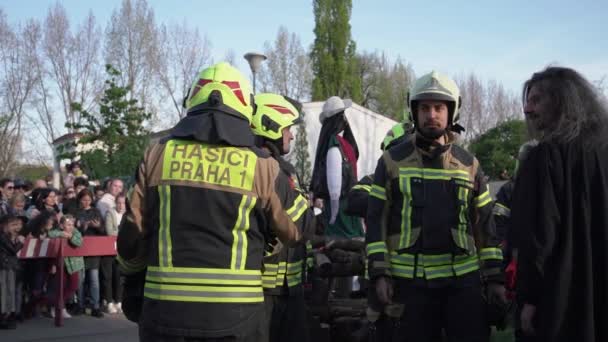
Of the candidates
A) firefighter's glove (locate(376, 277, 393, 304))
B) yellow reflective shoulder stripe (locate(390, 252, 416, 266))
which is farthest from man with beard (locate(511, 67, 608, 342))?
firefighter's glove (locate(376, 277, 393, 304))

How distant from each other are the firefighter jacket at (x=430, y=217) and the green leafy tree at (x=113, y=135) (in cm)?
1882

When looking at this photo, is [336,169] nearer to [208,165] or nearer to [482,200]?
[482,200]

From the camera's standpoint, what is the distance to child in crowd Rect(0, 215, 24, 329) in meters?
8.83

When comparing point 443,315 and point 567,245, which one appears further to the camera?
point 443,315

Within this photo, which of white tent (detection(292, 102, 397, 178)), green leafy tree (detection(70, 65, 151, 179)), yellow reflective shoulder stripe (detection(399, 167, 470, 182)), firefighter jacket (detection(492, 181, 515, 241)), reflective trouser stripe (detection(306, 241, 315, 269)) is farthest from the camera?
white tent (detection(292, 102, 397, 178))

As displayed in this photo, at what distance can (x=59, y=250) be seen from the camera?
9.48 meters

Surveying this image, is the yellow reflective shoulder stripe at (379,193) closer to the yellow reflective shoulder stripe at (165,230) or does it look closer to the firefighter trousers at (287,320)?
the firefighter trousers at (287,320)

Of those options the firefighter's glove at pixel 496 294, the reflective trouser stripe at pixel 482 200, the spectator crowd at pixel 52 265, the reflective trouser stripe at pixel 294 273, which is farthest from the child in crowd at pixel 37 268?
the firefighter's glove at pixel 496 294

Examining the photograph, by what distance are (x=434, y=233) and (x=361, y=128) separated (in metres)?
29.9

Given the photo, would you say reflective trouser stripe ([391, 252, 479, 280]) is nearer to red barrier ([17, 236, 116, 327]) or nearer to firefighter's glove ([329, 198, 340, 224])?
firefighter's glove ([329, 198, 340, 224])

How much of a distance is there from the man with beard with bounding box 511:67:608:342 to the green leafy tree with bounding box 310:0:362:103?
44.4 meters

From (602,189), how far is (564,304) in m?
0.59

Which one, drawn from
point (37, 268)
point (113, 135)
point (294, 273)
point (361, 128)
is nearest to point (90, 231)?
point (37, 268)

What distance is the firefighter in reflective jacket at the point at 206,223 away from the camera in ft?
10.0
